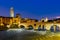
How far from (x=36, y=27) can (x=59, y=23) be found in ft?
39.1

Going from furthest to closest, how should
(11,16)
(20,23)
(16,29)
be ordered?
(11,16) → (20,23) → (16,29)

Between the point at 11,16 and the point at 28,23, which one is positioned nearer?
the point at 28,23

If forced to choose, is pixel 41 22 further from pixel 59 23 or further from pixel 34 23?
pixel 59 23

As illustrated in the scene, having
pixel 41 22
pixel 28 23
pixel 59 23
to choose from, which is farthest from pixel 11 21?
pixel 59 23

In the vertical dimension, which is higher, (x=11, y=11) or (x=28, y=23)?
(x=11, y=11)

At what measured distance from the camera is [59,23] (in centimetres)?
7469

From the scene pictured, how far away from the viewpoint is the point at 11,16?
95.7 m

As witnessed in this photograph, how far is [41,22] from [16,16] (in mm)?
21222

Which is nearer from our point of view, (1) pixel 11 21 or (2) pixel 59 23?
(2) pixel 59 23

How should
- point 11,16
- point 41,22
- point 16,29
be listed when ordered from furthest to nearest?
point 11,16 < point 41,22 < point 16,29

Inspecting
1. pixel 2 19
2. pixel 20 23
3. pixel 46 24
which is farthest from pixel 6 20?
pixel 46 24

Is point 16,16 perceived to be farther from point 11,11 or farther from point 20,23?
point 20,23

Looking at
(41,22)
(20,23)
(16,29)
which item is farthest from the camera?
(20,23)

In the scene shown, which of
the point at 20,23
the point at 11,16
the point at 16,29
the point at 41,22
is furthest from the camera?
the point at 11,16
